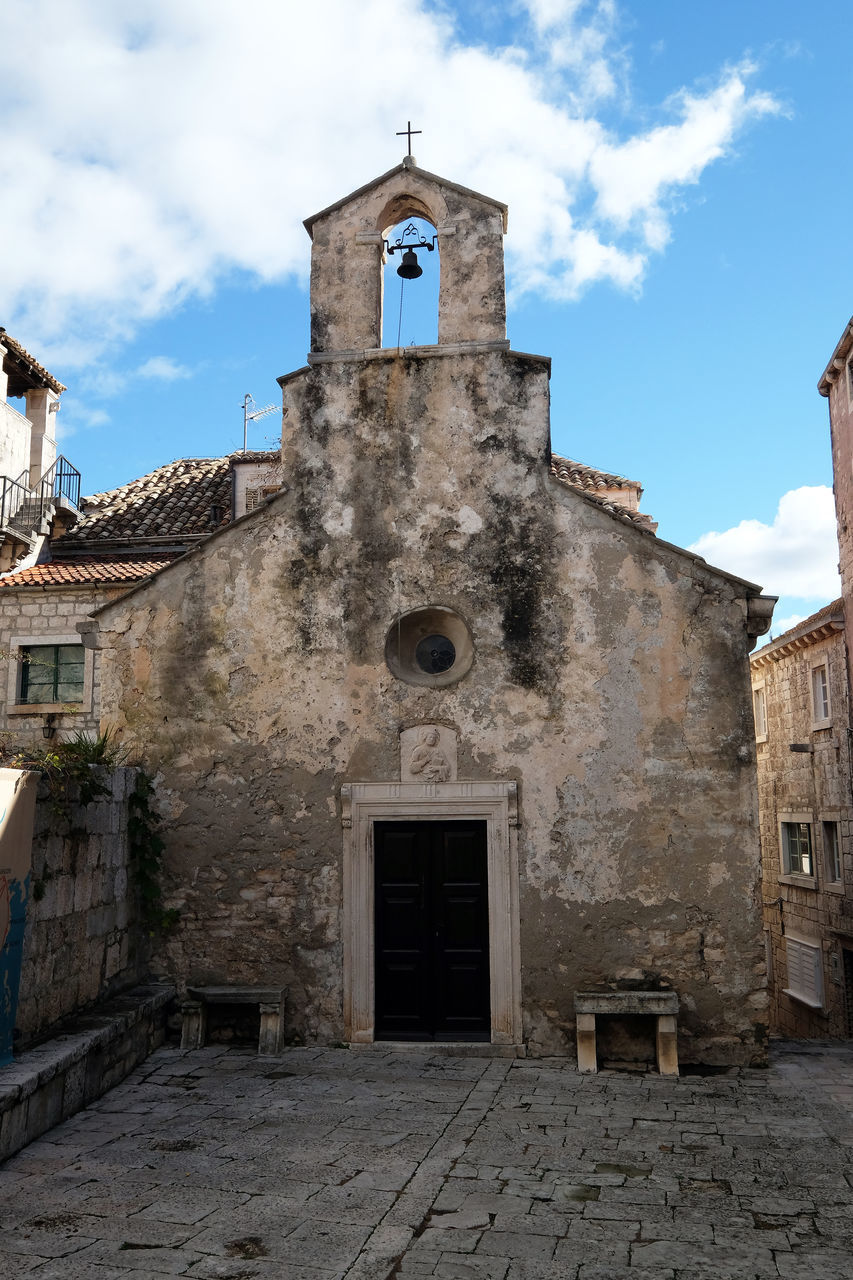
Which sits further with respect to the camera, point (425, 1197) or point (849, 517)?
point (849, 517)

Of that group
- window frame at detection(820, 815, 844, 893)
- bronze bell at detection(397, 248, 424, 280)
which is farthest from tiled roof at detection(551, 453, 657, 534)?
bronze bell at detection(397, 248, 424, 280)

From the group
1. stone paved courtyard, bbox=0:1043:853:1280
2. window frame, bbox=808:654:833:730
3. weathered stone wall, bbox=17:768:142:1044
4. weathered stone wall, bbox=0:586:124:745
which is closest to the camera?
stone paved courtyard, bbox=0:1043:853:1280

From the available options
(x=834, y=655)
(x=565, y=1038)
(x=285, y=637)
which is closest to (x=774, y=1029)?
(x=834, y=655)

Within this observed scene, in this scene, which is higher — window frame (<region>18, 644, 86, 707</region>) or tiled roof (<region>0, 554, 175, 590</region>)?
tiled roof (<region>0, 554, 175, 590</region>)

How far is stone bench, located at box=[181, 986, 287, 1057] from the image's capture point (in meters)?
8.69

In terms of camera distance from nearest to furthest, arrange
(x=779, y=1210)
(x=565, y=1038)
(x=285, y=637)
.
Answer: (x=779, y=1210) → (x=565, y=1038) → (x=285, y=637)

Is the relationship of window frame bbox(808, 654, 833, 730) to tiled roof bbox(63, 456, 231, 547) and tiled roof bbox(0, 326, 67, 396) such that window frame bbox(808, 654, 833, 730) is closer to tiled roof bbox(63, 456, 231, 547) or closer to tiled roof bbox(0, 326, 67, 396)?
tiled roof bbox(63, 456, 231, 547)

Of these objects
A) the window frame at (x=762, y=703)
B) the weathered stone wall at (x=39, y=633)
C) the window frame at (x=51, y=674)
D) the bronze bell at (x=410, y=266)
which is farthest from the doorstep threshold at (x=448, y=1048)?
the window frame at (x=762, y=703)

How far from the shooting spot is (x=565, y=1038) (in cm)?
863

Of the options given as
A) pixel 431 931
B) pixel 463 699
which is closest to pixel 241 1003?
pixel 431 931

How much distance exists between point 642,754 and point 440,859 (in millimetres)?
2094

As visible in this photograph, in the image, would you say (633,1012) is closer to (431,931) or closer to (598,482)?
(431,931)

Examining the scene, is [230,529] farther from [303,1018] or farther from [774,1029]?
[774,1029]

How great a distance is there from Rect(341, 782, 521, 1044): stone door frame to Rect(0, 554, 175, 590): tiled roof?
8.94 metres
